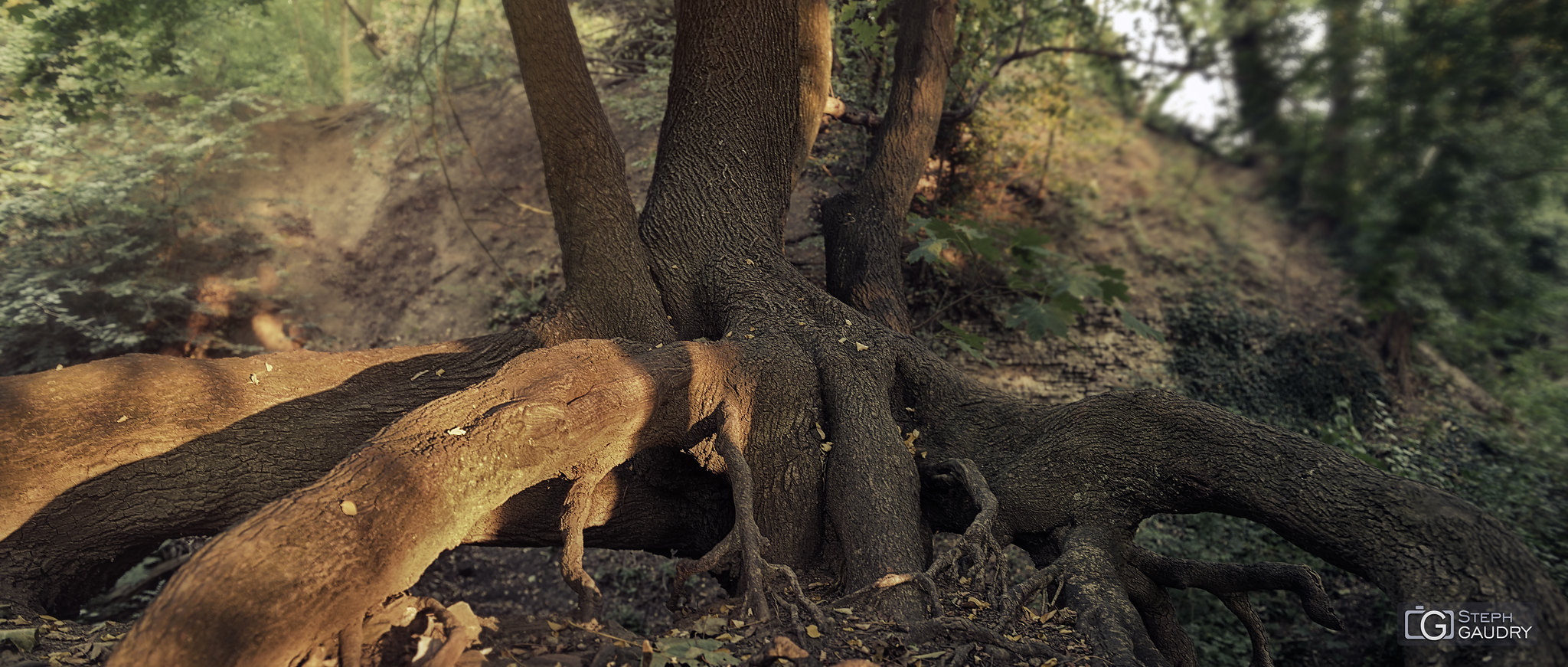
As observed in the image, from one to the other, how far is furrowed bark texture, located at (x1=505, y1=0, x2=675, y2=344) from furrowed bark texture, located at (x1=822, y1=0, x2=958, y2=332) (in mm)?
1773

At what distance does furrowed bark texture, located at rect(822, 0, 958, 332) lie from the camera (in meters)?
5.20

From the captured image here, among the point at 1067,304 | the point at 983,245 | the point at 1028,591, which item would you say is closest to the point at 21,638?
the point at 1028,591

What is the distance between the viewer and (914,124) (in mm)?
5512

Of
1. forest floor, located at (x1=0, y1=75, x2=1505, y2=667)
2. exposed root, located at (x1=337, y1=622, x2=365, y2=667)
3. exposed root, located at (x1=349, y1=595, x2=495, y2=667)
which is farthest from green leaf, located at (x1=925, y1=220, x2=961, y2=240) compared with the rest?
exposed root, located at (x1=337, y1=622, x2=365, y2=667)

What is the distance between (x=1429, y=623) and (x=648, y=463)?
294 centimetres

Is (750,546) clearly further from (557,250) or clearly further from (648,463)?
(557,250)

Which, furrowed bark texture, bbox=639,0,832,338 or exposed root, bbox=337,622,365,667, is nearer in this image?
exposed root, bbox=337,622,365,667

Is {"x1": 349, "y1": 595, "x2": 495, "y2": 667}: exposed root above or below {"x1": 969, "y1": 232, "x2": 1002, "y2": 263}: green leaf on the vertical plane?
below

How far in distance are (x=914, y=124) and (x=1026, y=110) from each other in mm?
3233

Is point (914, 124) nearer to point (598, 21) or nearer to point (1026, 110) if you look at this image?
point (1026, 110)

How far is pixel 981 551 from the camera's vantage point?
2.79 metres

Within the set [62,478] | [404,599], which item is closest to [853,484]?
[404,599]

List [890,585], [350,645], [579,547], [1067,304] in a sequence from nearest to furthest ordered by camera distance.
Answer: [350,645], [890,585], [579,547], [1067,304]

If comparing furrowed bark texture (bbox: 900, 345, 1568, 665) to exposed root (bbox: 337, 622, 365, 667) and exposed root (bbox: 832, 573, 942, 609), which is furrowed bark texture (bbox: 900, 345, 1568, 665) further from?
exposed root (bbox: 337, 622, 365, 667)
